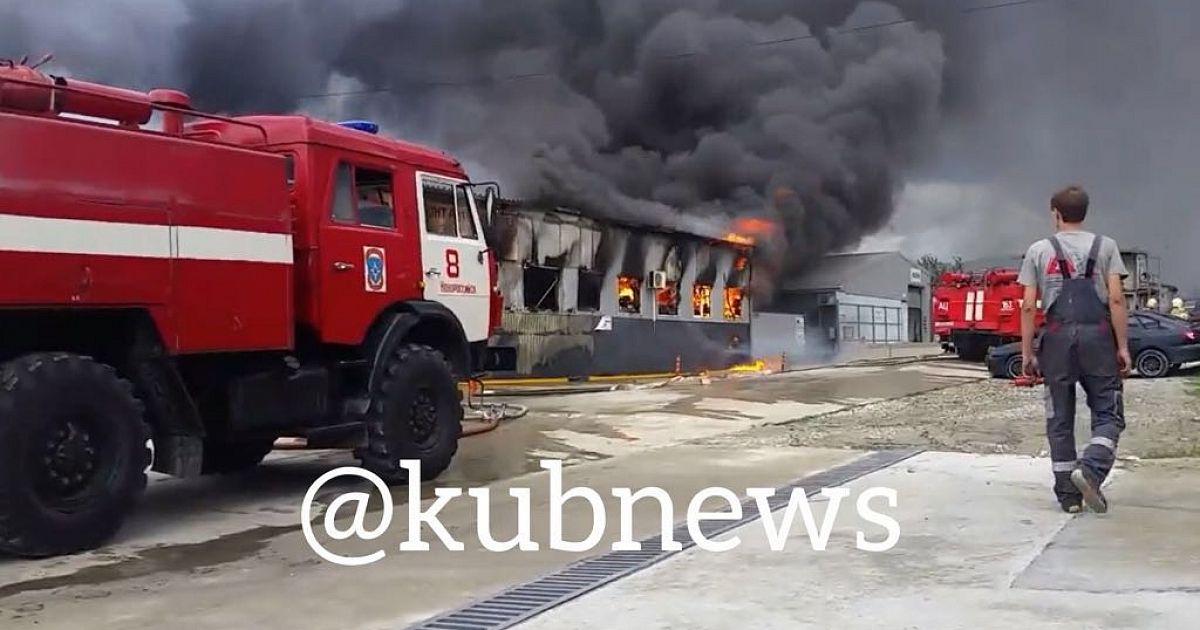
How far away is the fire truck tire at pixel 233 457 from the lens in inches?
309

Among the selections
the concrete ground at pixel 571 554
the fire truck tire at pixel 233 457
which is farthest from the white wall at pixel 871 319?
the fire truck tire at pixel 233 457

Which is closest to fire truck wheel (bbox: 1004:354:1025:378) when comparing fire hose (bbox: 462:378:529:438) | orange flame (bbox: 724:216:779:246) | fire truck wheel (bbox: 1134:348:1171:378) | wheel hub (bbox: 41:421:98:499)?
fire truck wheel (bbox: 1134:348:1171:378)

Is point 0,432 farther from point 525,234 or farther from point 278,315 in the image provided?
point 525,234

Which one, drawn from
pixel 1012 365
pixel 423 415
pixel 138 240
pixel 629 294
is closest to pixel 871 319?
pixel 629 294

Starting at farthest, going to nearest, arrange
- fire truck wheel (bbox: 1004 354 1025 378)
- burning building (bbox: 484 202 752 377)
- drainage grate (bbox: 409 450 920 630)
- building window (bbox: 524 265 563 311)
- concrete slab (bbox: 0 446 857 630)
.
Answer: building window (bbox: 524 265 563 311), burning building (bbox: 484 202 752 377), fire truck wheel (bbox: 1004 354 1025 378), concrete slab (bbox: 0 446 857 630), drainage grate (bbox: 409 450 920 630)

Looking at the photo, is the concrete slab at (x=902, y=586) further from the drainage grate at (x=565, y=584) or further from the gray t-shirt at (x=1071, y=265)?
the gray t-shirt at (x=1071, y=265)

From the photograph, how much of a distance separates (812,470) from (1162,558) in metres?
3.06

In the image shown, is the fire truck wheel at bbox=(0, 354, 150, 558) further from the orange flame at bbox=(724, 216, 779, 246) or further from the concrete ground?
the orange flame at bbox=(724, 216, 779, 246)

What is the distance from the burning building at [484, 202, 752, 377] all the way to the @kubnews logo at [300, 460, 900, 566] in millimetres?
11971

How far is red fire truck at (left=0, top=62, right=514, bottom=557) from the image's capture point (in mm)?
5398

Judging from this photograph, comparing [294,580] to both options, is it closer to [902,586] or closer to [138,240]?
[138,240]

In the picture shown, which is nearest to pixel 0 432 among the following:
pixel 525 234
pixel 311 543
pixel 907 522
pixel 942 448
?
pixel 311 543

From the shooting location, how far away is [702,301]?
2631 centimetres

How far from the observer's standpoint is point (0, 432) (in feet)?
17.2
